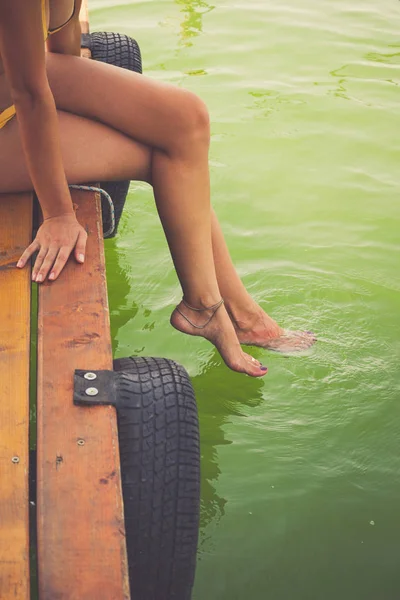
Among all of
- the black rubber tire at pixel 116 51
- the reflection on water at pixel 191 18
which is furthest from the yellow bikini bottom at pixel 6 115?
the reflection on water at pixel 191 18

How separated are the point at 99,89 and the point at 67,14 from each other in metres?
0.25

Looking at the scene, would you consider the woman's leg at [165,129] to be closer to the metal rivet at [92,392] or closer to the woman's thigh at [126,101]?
the woman's thigh at [126,101]

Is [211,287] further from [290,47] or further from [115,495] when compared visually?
[290,47]

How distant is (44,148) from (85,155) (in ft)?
0.88

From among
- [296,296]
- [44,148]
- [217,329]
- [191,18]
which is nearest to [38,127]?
[44,148]

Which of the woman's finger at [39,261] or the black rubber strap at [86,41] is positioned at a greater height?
the black rubber strap at [86,41]

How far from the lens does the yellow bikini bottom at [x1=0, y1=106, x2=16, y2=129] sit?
6.99 feet

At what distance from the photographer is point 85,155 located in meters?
2.23

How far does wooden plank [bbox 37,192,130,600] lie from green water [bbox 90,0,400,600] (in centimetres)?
65

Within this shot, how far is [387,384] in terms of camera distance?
2.61m

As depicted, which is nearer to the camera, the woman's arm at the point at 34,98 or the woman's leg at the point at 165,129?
the woman's arm at the point at 34,98

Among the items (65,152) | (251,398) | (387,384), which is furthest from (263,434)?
(65,152)

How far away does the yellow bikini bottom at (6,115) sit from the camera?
2.13 metres

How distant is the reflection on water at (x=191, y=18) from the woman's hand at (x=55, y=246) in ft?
12.1
